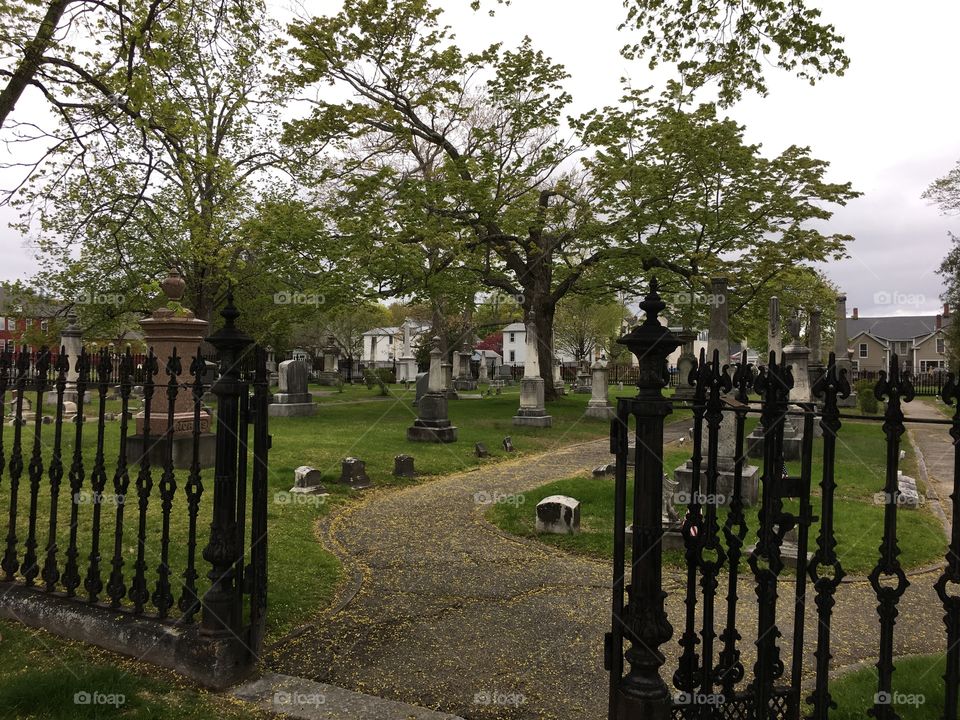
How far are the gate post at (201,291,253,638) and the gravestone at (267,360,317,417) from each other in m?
16.0

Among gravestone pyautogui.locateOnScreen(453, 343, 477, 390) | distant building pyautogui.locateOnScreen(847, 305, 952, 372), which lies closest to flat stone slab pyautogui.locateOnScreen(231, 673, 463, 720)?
gravestone pyautogui.locateOnScreen(453, 343, 477, 390)

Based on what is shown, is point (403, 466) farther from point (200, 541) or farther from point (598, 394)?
point (598, 394)

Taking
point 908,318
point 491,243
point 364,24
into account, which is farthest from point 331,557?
point 908,318

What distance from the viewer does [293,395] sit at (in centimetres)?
1967

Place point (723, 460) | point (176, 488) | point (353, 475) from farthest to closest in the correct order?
1. point (353, 475)
2. point (723, 460)
3. point (176, 488)

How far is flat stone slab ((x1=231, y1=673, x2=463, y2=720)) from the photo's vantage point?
10.9 ft

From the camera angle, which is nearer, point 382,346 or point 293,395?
point 293,395

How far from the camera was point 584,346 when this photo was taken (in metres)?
56.5

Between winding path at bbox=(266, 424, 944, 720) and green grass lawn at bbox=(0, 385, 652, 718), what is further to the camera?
winding path at bbox=(266, 424, 944, 720)

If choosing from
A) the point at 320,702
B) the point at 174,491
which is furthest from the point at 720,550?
the point at 174,491

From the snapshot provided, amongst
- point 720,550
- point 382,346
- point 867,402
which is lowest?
point 867,402

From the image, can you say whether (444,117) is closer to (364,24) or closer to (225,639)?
(364,24)

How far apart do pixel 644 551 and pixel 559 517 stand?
14.9ft

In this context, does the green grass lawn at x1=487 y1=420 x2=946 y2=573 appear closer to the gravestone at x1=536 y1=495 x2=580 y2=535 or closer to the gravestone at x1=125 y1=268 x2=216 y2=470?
the gravestone at x1=536 y1=495 x2=580 y2=535
